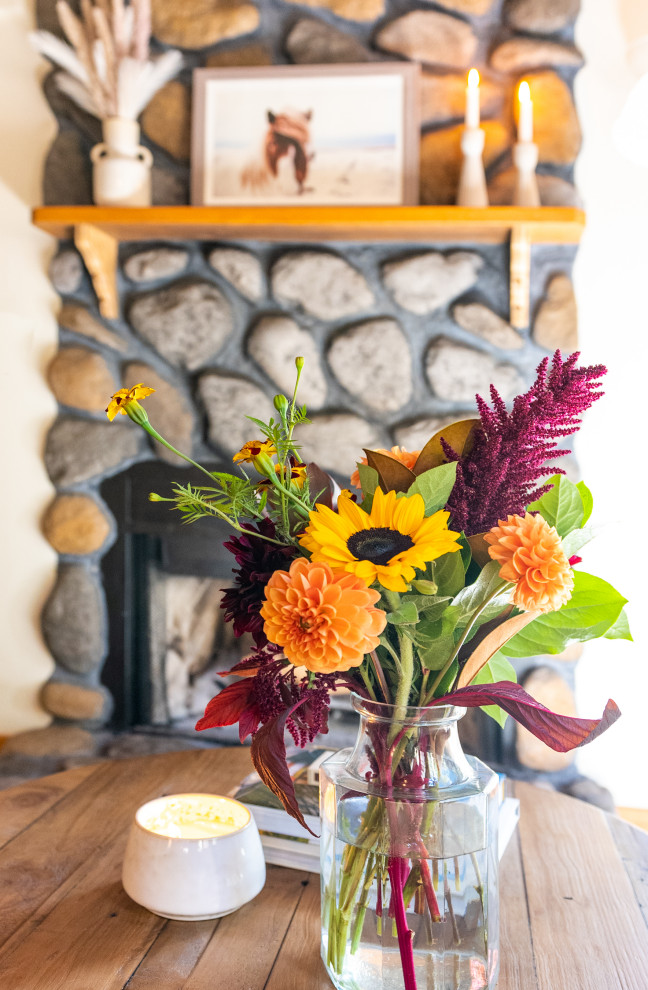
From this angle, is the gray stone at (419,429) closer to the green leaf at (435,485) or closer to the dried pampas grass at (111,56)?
the dried pampas grass at (111,56)

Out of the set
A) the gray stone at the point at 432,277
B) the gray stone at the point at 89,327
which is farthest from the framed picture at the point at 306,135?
the gray stone at the point at 89,327

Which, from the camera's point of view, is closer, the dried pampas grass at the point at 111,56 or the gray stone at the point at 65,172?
the dried pampas grass at the point at 111,56

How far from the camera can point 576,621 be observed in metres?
0.60

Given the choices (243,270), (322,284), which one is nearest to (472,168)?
(322,284)

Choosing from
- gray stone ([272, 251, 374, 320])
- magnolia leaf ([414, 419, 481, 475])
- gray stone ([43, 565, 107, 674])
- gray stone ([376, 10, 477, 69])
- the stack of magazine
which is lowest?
gray stone ([43, 565, 107, 674])

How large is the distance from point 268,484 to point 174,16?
184 cm

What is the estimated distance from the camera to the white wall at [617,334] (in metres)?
1.89

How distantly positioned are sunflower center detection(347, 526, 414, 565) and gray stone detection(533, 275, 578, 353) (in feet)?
4.88

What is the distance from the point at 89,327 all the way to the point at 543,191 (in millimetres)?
1134

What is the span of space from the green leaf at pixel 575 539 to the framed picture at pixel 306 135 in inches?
58.7

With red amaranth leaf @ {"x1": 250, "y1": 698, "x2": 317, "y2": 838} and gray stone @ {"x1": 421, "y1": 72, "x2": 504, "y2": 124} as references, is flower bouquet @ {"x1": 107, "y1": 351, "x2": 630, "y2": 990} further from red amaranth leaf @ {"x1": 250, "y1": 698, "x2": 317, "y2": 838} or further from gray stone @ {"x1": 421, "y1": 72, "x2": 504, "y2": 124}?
gray stone @ {"x1": 421, "y1": 72, "x2": 504, "y2": 124}

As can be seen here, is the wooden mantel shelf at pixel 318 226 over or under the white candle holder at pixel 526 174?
under

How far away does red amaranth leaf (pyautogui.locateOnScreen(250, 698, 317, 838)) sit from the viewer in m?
0.56

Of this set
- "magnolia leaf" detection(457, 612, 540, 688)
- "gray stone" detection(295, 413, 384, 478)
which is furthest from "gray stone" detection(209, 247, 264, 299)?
"magnolia leaf" detection(457, 612, 540, 688)
